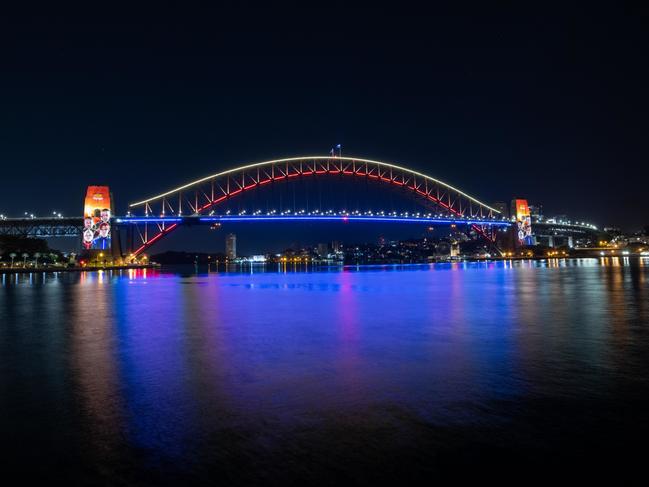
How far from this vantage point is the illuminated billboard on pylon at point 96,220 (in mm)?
70438

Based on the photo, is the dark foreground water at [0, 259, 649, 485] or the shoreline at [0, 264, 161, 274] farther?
the shoreline at [0, 264, 161, 274]

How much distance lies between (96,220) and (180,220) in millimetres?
11074

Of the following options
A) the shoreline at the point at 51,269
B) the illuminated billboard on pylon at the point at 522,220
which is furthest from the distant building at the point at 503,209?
the shoreline at the point at 51,269

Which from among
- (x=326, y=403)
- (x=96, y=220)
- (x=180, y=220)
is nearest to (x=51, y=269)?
(x=96, y=220)

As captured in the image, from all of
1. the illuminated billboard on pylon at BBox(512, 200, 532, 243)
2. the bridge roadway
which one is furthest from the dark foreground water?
the illuminated billboard on pylon at BBox(512, 200, 532, 243)

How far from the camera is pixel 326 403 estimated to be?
17.7 ft

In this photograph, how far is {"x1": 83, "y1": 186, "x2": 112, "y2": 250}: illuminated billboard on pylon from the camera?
70.4 m

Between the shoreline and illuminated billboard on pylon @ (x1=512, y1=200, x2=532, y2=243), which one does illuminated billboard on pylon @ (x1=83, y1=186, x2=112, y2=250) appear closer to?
the shoreline

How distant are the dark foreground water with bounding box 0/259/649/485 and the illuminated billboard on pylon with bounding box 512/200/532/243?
91000 mm

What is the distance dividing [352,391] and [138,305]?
45.0ft

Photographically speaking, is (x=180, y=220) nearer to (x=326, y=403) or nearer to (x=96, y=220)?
(x=96, y=220)

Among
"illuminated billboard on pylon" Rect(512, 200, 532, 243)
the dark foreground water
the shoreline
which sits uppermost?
"illuminated billboard on pylon" Rect(512, 200, 532, 243)

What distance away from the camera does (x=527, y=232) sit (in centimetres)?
9756

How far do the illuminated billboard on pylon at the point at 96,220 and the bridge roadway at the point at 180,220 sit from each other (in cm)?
206
